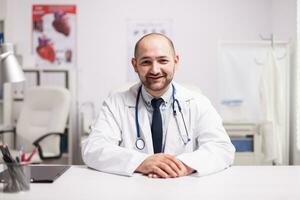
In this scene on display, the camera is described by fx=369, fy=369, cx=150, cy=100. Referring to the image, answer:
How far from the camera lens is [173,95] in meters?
1.76

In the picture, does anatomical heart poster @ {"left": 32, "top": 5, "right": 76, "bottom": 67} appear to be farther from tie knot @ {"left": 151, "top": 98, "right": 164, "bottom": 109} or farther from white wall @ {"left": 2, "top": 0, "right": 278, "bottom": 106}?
tie knot @ {"left": 151, "top": 98, "right": 164, "bottom": 109}

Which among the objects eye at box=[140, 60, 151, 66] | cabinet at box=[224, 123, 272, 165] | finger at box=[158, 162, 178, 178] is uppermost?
eye at box=[140, 60, 151, 66]

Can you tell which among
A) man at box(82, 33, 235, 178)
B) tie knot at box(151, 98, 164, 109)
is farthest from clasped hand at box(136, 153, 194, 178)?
tie knot at box(151, 98, 164, 109)

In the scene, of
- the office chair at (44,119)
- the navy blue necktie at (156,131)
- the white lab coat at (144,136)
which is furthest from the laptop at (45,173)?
the office chair at (44,119)

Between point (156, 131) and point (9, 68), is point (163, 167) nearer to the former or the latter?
point (156, 131)

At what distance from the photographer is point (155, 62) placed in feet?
5.37

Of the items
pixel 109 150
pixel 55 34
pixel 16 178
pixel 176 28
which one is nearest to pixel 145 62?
pixel 109 150

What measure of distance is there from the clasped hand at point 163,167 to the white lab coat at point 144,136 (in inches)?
1.6

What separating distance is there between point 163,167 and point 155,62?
1.73 ft

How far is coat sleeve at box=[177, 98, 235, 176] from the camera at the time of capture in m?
1.34

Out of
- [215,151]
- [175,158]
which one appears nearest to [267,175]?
[215,151]

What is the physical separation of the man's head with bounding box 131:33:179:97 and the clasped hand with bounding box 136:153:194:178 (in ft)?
1.35

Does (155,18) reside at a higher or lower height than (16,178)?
higher

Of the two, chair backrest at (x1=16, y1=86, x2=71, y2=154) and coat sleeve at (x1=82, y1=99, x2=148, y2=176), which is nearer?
coat sleeve at (x1=82, y1=99, x2=148, y2=176)
